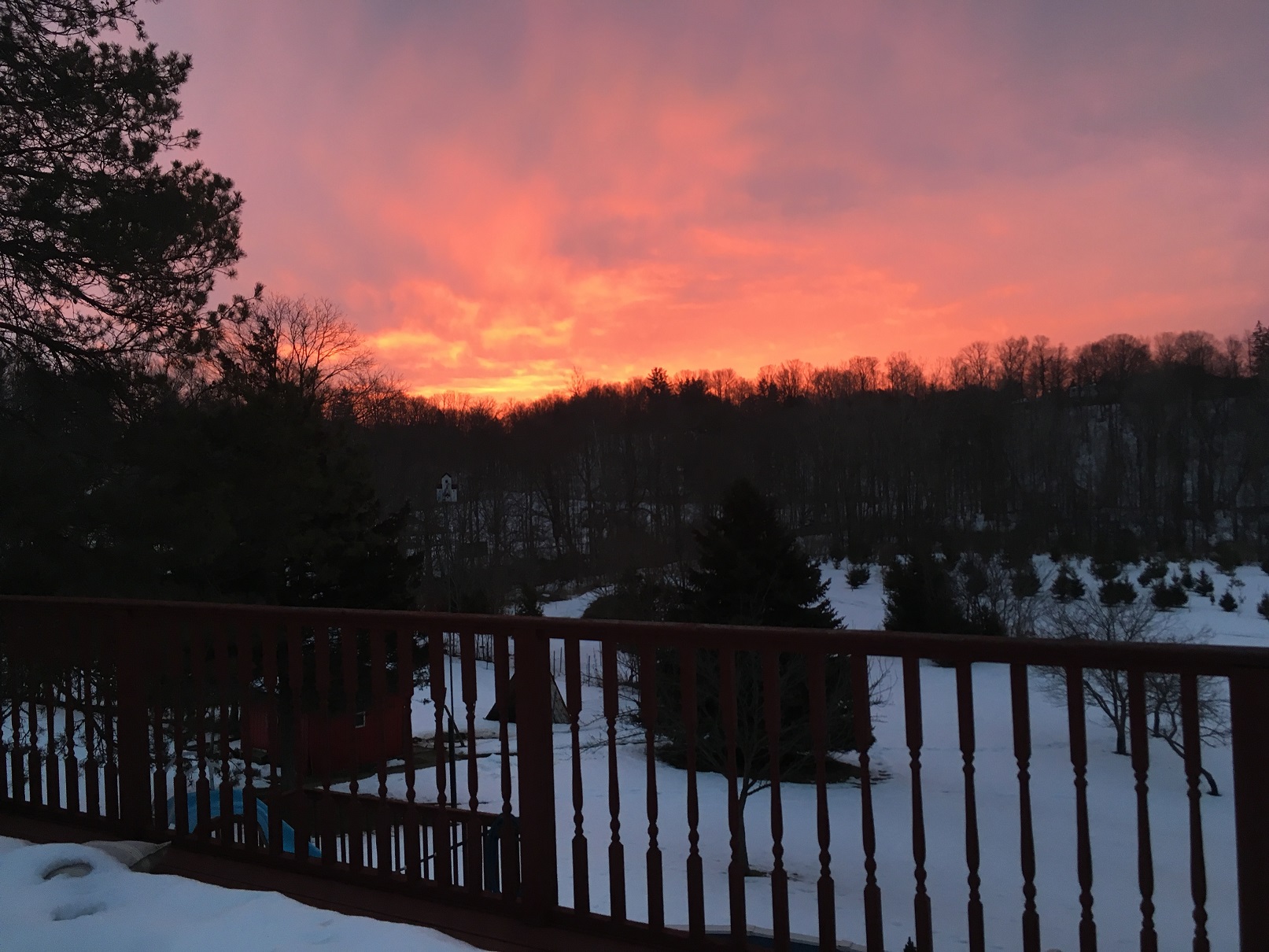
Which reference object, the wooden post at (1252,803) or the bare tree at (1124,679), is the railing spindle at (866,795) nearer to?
the wooden post at (1252,803)

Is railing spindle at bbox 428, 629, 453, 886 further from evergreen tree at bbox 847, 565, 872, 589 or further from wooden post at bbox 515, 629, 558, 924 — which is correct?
evergreen tree at bbox 847, 565, 872, 589

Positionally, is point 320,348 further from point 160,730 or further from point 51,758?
point 160,730

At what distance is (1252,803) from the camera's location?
1654mm

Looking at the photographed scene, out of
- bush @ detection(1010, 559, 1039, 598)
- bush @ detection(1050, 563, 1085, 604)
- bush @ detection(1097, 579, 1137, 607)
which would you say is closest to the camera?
bush @ detection(1097, 579, 1137, 607)

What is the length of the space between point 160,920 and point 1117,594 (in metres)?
24.2

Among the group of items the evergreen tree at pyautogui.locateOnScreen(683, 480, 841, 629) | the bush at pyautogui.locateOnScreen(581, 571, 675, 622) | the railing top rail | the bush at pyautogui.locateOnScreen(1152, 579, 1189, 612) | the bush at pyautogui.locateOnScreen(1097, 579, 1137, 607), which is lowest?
the bush at pyautogui.locateOnScreen(1152, 579, 1189, 612)

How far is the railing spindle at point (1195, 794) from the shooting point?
165 centimetres

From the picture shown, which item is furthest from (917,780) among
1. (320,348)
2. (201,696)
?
(320,348)

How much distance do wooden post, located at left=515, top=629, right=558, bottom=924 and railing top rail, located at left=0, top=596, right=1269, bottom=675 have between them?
0.09 metres

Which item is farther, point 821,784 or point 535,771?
point 535,771

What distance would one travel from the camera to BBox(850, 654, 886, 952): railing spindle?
1.91 meters

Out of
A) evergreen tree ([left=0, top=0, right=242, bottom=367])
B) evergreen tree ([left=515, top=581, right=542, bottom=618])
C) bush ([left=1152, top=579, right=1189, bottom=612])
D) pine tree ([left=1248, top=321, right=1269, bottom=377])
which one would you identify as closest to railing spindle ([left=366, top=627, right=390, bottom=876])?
evergreen tree ([left=0, top=0, right=242, bottom=367])

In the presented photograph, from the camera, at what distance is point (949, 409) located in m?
38.7

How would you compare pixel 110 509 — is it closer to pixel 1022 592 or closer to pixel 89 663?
pixel 89 663
